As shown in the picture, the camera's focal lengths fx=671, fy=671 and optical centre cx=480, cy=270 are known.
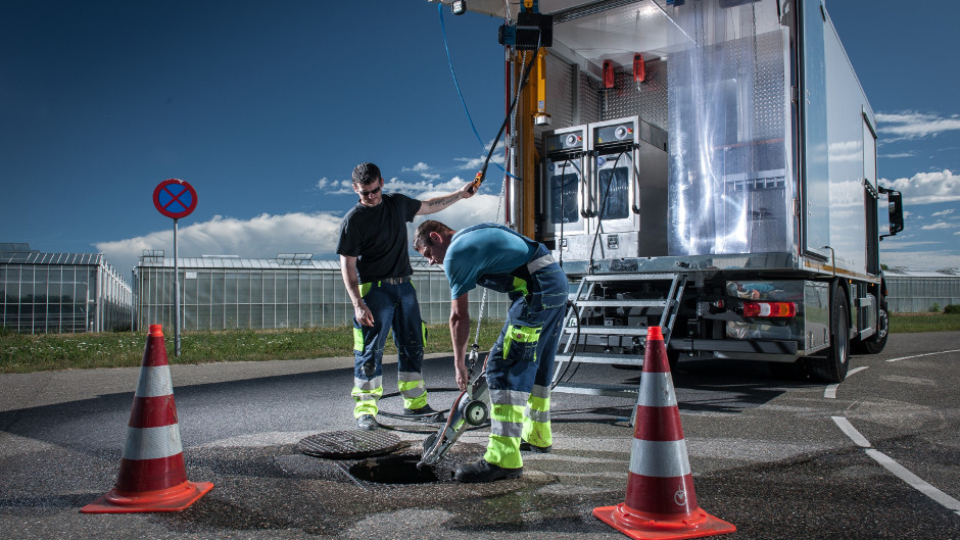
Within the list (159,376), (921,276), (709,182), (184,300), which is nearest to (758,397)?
(709,182)

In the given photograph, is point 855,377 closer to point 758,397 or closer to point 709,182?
point 758,397

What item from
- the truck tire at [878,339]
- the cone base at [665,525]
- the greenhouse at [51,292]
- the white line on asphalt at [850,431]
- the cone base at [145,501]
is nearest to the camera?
the cone base at [665,525]

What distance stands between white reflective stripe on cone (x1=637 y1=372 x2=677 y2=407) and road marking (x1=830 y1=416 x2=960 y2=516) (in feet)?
4.65

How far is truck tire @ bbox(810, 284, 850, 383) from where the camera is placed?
6891 millimetres

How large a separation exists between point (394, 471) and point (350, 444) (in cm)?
50

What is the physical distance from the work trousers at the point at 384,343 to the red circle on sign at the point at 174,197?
5742mm

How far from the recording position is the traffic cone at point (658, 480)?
8.57 feet

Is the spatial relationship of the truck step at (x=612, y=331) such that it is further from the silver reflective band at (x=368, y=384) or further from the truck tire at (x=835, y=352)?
the truck tire at (x=835, y=352)

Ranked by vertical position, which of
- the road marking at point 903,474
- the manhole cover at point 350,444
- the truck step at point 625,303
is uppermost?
the truck step at point 625,303

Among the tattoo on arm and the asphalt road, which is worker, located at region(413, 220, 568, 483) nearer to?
the asphalt road

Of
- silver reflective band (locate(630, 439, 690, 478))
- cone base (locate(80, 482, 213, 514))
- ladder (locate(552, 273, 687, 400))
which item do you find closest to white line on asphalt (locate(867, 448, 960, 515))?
silver reflective band (locate(630, 439, 690, 478))

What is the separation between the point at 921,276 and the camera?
44.4 m

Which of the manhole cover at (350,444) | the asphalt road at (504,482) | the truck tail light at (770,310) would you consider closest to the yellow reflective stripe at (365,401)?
the asphalt road at (504,482)

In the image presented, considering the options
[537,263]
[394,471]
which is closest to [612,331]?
[537,263]
